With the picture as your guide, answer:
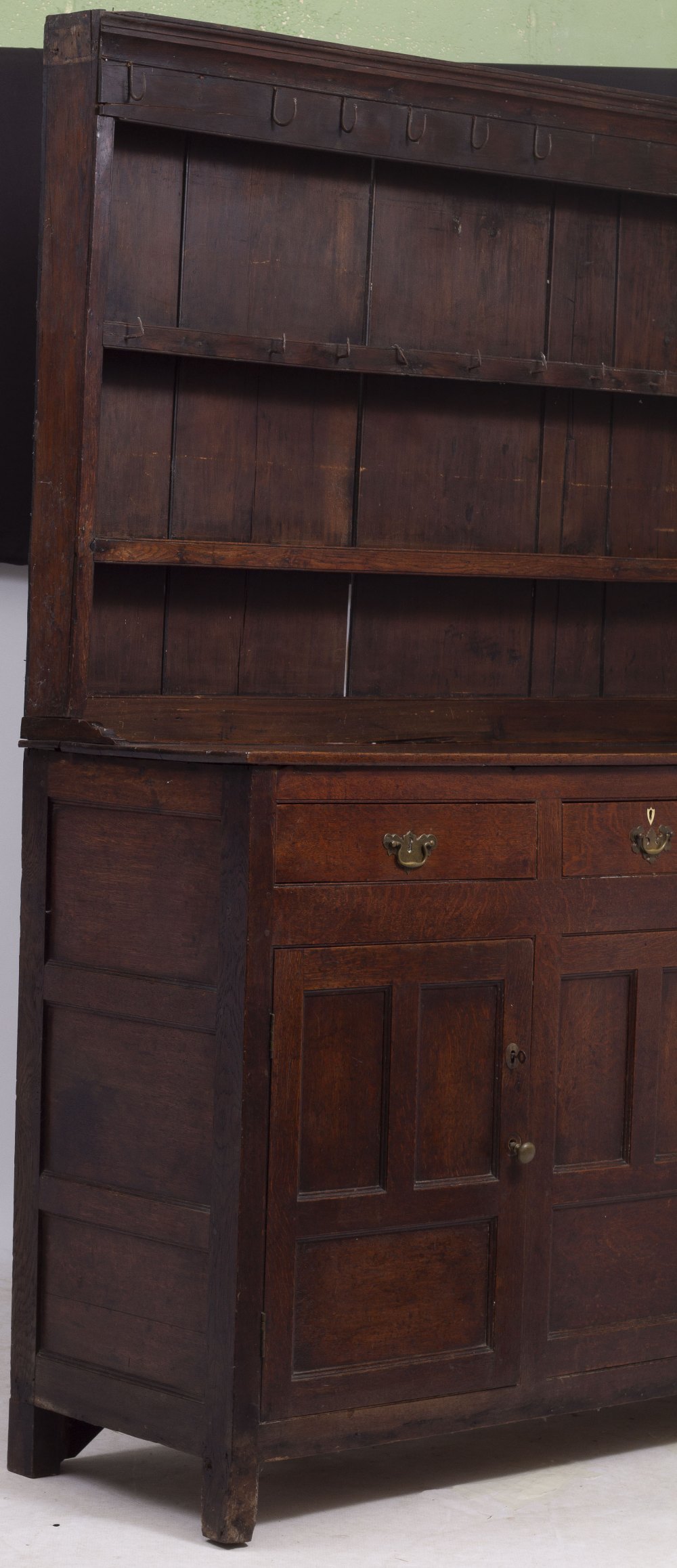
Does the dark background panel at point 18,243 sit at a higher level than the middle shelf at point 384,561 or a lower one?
higher

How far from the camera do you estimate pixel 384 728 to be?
3533mm

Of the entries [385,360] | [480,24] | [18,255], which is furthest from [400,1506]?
[480,24]

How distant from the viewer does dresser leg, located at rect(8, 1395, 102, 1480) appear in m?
3.02

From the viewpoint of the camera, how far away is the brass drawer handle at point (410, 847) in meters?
2.85

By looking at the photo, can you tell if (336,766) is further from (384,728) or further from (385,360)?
Answer: (385,360)

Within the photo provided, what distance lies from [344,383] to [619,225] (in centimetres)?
65

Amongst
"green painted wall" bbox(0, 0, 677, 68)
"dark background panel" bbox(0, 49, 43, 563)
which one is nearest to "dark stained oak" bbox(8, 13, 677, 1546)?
"green painted wall" bbox(0, 0, 677, 68)

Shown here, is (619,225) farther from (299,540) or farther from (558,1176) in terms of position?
(558,1176)

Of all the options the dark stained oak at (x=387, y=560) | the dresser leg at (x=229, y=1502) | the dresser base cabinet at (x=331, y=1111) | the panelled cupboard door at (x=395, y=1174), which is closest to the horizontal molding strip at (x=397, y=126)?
the dark stained oak at (x=387, y=560)

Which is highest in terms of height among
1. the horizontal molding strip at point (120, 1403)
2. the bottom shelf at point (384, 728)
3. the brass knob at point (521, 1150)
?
the bottom shelf at point (384, 728)

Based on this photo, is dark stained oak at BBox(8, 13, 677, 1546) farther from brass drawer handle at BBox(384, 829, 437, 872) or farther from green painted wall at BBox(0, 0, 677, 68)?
green painted wall at BBox(0, 0, 677, 68)

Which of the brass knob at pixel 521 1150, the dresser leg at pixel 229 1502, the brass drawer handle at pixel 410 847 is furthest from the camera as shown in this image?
the brass knob at pixel 521 1150

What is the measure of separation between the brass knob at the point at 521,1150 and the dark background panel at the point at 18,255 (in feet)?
5.31

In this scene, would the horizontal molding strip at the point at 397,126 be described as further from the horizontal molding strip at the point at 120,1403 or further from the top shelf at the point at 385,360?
the horizontal molding strip at the point at 120,1403
